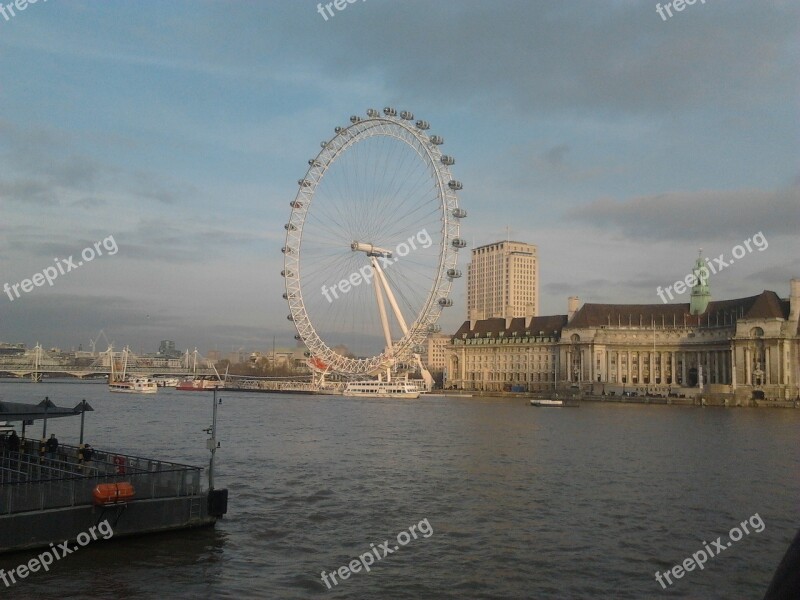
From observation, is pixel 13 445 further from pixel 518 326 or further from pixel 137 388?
pixel 518 326

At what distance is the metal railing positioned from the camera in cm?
1841

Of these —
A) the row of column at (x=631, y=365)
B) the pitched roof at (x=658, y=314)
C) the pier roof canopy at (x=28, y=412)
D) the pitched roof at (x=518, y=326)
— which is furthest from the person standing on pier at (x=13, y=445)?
the pitched roof at (x=518, y=326)

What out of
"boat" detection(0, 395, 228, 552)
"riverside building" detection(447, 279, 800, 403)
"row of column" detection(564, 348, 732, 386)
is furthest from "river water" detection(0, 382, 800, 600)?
"row of column" detection(564, 348, 732, 386)

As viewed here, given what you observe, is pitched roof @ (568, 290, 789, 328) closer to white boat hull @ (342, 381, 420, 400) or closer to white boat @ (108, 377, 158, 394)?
white boat hull @ (342, 381, 420, 400)

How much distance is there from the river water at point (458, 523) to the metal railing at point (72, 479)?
1250 millimetres

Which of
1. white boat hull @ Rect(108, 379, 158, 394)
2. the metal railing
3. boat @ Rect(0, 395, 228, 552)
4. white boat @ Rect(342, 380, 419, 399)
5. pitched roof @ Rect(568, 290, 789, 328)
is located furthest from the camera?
white boat hull @ Rect(108, 379, 158, 394)

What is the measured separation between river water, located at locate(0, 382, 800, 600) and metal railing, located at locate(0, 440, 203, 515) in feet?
4.10

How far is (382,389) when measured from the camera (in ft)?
433

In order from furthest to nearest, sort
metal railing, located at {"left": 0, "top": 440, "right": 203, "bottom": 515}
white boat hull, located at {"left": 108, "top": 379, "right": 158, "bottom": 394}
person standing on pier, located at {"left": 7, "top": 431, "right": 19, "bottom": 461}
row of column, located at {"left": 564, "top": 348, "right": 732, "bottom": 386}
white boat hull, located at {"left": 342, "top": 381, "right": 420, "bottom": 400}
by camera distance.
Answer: white boat hull, located at {"left": 108, "top": 379, "right": 158, "bottom": 394} → row of column, located at {"left": 564, "top": 348, "right": 732, "bottom": 386} → white boat hull, located at {"left": 342, "top": 381, "right": 420, "bottom": 400} → person standing on pier, located at {"left": 7, "top": 431, "right": 19, "bottom": 461} → metal railing, located at {"left": 0, "top": 440, "right": 203, "bottom": 515}

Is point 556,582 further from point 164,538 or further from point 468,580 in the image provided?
point 164,538

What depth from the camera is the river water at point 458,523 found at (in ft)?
58.1

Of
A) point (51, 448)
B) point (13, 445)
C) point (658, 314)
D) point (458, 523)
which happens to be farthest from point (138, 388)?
point (458, 523)

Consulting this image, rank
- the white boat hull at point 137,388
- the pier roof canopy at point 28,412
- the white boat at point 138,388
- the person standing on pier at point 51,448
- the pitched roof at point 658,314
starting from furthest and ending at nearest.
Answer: the white boat hull at point 137,388 < the white boat at point 138,388 < the pitched roof at point 658,314 < the person standing on pier at point 51,448 < the pier roof canopy at point 28,412

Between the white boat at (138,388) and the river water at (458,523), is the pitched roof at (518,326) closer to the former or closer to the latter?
the white boat at (138,388)
